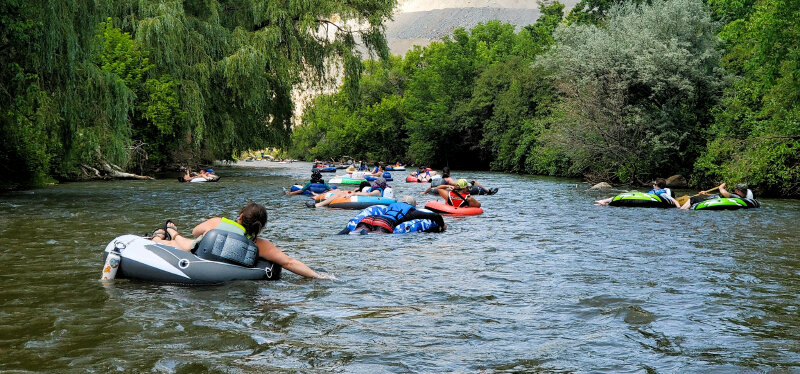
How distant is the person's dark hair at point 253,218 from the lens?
24.7 feet

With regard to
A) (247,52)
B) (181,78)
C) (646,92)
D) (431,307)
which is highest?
(247,52)

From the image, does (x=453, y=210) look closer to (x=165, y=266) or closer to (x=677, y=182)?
(x=165, y=266)

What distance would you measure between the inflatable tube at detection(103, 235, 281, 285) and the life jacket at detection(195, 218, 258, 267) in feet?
0.23

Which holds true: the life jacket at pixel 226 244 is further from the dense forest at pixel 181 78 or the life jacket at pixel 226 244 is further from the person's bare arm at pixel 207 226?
the dense forest at pixel 181 78

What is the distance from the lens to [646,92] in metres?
29.2

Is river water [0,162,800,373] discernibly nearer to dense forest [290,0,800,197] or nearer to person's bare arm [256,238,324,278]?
person's bare arm [256,238,324,278]

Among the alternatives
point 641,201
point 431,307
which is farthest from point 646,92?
point 431,307

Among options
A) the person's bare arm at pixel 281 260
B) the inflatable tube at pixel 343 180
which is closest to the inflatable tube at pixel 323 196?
the person's bare arm at pixel 281 260

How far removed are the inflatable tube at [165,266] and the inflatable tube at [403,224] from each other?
462 centimetres

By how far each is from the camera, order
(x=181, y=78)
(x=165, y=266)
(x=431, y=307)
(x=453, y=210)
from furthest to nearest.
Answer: (x=181, y=78) → (x=453, y=210) → (x=165, y=266) → (x=431, y=307)

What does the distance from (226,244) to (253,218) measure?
40cm

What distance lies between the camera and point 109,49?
26516mm

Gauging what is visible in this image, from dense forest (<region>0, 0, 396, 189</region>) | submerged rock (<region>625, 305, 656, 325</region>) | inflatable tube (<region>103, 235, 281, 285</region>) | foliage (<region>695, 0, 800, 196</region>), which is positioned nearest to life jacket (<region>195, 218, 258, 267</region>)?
inflatable tube (<region>103, 235, 281, 285</region>)

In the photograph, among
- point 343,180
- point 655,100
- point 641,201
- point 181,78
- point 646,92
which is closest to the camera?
point 641,201
